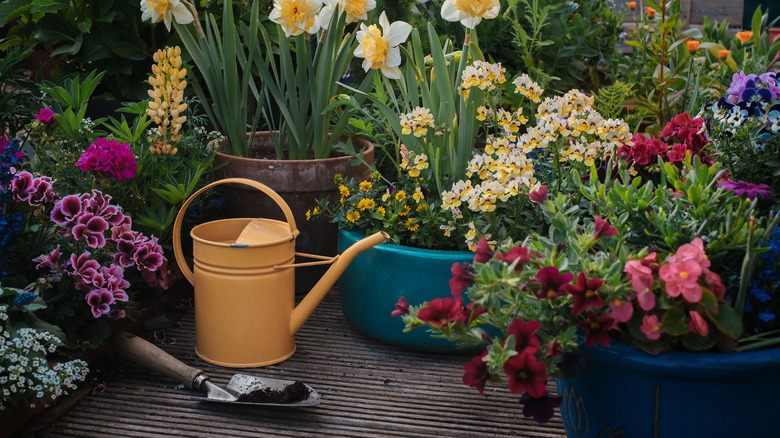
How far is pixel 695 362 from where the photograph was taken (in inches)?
40.6

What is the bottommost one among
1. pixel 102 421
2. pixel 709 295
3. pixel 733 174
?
pixel 102 421

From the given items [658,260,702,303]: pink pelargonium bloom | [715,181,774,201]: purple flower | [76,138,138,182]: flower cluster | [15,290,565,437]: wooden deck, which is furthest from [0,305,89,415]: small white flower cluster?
[715,181,774,201]: purple flower

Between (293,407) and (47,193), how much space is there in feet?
2.36

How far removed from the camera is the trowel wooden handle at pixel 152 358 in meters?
1.62

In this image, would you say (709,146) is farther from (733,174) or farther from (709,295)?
(709,295)

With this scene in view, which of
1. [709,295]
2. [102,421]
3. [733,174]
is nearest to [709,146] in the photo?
[733,174]

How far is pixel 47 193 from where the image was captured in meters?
1.54

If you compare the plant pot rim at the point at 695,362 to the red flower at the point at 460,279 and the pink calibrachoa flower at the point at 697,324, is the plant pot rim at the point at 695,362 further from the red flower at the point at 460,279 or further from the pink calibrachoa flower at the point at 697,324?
the red flower at the point at 460,279

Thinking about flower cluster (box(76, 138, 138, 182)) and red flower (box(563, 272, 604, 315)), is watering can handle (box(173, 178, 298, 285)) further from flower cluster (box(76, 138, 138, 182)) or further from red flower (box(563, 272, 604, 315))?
red flower (box(563, 272, 604, 315))

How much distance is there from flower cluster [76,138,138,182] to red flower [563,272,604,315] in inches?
44.2

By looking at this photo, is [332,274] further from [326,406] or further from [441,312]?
[441,312]

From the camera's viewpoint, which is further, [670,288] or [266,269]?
[266,269]

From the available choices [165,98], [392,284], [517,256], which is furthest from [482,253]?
[165,98]

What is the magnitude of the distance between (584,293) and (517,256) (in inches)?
5.5
